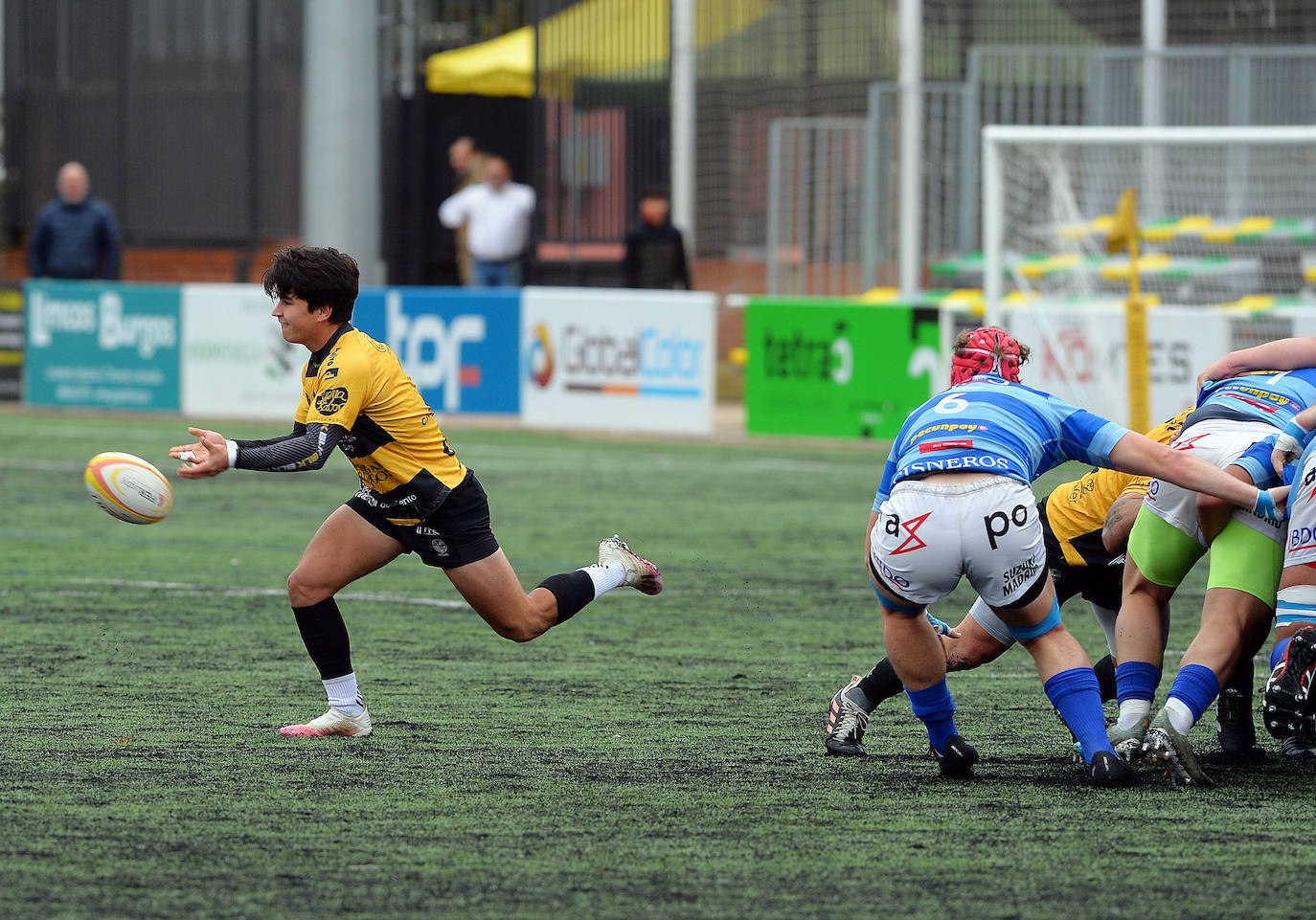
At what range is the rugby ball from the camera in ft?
21.6

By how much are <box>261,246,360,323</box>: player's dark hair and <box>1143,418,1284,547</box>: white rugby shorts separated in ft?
8.40

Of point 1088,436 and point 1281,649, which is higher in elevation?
point 1088,436

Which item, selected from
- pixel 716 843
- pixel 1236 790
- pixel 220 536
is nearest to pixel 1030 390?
pixel 1236 790

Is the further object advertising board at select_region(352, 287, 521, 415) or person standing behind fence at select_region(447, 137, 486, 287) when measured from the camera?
person standing behind fence at select_region(447, 137, 486, 287)

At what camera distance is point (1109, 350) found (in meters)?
16.2

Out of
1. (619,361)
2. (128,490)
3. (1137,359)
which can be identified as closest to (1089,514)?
(128,490)

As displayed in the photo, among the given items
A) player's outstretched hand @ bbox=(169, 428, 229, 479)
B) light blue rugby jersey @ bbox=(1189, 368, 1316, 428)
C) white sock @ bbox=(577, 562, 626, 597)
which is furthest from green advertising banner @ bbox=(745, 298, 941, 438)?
player's outstretched hand @ bbox=(169, 428, 229, 479)

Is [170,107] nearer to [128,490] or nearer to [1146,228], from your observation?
[1146,228]

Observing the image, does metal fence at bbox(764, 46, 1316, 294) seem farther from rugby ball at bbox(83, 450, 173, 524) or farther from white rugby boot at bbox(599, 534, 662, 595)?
rugby ball at bbox(83, 450, 173, 524)

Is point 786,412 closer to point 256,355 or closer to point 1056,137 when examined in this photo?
point 1056,137

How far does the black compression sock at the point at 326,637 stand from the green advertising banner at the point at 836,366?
10683mm

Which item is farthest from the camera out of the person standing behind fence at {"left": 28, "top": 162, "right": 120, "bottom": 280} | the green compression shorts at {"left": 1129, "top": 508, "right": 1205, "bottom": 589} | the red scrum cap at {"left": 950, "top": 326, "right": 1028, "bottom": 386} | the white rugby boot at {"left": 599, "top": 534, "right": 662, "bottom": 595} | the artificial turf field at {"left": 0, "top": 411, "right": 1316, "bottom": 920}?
the person standing behind fence at {"left": 28, "top": 162, "right": 120, "bottom": 280}

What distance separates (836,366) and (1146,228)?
417 centimetres

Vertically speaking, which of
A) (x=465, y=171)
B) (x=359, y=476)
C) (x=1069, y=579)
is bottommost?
(x=1069, y=579)
